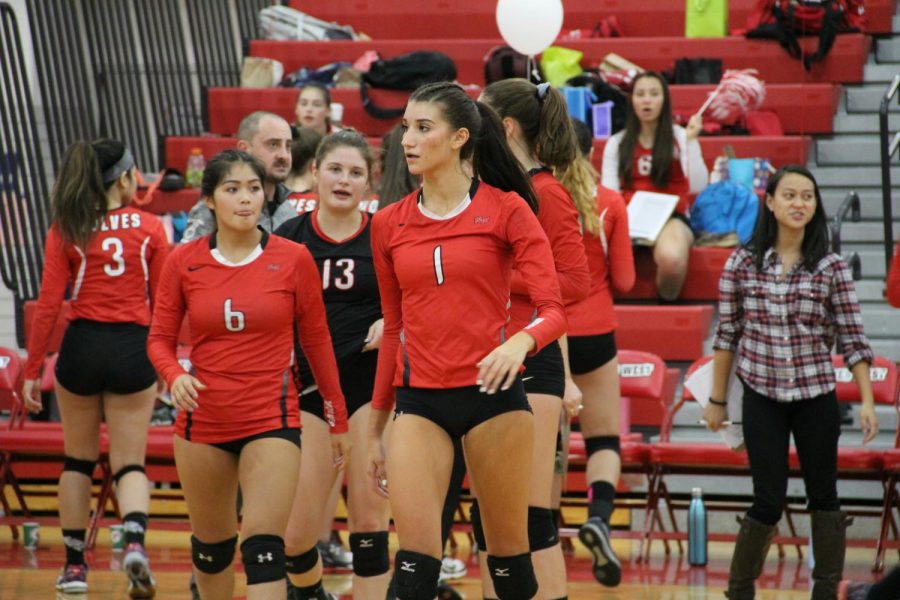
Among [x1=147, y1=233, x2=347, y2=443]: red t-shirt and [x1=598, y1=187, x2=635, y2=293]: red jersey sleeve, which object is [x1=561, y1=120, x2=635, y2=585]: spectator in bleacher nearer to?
[x1=598, y1=187, x2=635, y2=293]: red jersey sleeve

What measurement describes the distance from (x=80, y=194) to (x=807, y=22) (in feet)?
20.9

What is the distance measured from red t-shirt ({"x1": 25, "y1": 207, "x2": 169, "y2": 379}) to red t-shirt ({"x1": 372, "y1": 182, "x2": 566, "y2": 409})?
2740mm

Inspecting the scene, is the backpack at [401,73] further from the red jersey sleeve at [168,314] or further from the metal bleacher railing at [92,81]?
the red jersey sleeve at [168,314]

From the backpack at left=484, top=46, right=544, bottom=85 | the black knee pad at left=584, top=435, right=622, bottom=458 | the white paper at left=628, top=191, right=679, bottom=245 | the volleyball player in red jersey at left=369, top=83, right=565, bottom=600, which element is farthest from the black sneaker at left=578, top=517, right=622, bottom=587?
the backpack at left=484, top=46, right=544, bottom=85

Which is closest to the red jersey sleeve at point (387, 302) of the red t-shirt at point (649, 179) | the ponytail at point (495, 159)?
the ponytail at point (495, 159)

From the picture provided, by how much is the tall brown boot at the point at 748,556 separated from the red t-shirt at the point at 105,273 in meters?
2.93

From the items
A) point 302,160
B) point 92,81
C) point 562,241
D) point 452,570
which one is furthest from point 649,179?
point 92,81

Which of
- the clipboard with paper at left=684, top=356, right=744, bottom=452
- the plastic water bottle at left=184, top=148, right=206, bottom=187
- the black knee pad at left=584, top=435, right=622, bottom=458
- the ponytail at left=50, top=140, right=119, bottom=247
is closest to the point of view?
the clipboard with paper at left=684, top=356, right=744, bottom=452

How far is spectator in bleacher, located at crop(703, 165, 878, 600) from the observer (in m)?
5.68

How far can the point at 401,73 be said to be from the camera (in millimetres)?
10742

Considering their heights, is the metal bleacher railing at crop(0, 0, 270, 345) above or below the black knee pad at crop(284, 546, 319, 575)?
above

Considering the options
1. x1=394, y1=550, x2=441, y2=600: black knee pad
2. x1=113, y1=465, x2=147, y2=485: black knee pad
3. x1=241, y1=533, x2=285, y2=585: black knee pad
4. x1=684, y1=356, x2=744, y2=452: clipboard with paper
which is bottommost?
x1=113, y1=465, x2=147, y2=485: black knee pad

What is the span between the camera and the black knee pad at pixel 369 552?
520 centimetres

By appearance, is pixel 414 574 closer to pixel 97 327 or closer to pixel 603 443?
pixel 603 443
